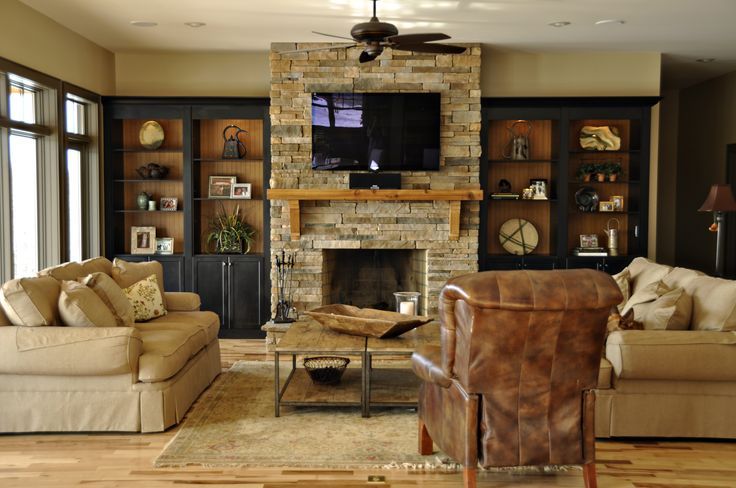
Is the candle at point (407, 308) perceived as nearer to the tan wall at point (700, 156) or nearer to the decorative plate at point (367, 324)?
the decorative plate at point (367, 324)

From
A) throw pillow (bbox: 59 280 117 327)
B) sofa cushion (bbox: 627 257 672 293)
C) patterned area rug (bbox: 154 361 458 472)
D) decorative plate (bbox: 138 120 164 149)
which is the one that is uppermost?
decorative plate (bbox: 138 120 164 149)

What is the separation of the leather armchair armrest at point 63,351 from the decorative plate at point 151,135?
387 centimetres

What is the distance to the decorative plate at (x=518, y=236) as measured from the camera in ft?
25.7

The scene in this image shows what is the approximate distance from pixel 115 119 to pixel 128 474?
485 centimetres

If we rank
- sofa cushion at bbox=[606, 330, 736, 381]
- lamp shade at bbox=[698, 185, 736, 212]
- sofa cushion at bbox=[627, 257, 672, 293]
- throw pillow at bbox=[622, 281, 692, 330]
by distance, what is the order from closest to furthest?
1. sofa cushion at bbox=[606, 330, 736, 381]
2. throw pillow at bbox=[622, 281, 692, 330]
3. sofa cushion at bbox=[627, 257, 672, 293]
4. lamp shade at bbox=[698, 185, 736, 212]

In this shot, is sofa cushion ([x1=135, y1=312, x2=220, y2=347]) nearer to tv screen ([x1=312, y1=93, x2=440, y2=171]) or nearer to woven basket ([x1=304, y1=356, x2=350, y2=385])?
woven basket ([x1=304, y1=356, x2=350, y2=385])

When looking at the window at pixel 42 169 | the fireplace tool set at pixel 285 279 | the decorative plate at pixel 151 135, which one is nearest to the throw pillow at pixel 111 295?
the window at pixel 42 169

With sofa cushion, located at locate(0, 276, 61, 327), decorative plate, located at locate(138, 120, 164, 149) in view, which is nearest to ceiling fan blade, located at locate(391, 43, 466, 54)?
sofa cushion, located at locate(0, 276, 61, 327)

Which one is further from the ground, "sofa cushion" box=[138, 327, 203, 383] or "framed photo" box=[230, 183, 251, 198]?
"framed photo" box=[230, 183, 251, 198]

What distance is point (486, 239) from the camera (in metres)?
7.62

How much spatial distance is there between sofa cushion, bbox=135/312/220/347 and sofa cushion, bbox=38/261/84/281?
543mm

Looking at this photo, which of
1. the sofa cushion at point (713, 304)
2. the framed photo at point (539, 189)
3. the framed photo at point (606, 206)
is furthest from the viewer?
the framed photo at point (606, 206)

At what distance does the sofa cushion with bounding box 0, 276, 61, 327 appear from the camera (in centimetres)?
429

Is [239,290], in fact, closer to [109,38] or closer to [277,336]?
[277,336]
